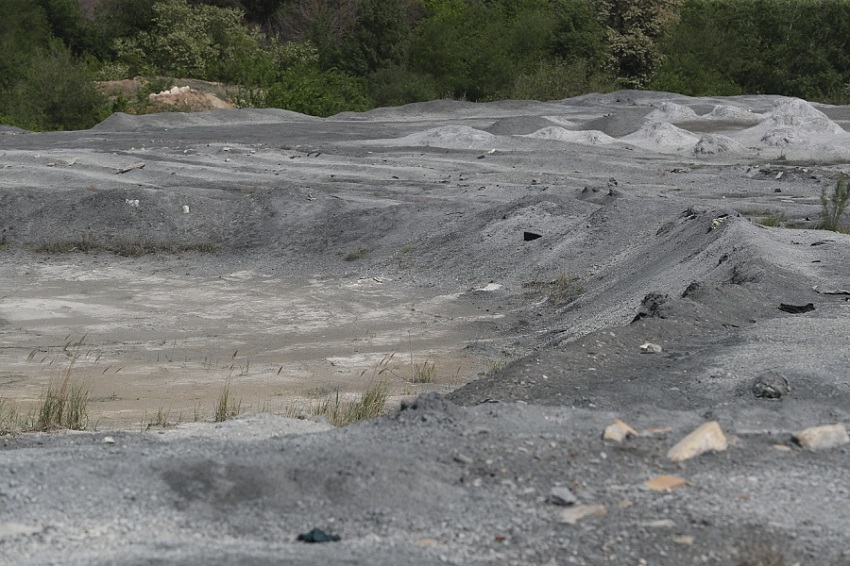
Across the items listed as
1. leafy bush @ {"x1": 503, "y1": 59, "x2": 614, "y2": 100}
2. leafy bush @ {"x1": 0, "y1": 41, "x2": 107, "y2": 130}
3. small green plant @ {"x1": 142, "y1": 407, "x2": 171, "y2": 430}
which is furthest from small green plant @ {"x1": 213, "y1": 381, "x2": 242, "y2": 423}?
leafy bush @ {"x1": 503, "y1": 59, "x2": 614, "y2": 100}

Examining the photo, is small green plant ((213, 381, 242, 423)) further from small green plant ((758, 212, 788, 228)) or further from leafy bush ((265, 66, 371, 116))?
leafy bush ((265, 66, 371, 116))

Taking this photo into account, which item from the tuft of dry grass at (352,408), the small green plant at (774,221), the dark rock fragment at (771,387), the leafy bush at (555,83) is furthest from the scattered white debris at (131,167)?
the leafy bush at (555,83)

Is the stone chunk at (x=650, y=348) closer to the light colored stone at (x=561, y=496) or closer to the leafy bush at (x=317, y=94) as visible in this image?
the light colored stone at (x=561, y=496)

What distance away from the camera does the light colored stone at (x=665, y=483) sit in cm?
508

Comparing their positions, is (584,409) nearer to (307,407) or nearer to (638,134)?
(307,407)

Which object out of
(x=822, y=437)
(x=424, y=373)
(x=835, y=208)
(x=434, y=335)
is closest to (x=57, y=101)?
(x=434, y=335)

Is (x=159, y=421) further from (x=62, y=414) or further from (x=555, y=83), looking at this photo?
(x=555, y=83)

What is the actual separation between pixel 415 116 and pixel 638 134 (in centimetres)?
865

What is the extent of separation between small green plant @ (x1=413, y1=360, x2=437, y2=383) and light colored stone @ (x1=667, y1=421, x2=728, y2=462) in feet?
17.4

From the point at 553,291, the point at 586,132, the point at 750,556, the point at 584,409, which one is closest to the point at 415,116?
the point at 586,132

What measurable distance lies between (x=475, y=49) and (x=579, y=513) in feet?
127

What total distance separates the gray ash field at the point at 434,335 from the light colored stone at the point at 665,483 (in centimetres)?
1

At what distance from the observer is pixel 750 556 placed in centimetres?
434

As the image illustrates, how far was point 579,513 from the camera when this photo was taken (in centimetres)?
482
